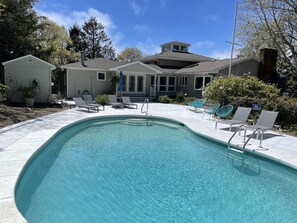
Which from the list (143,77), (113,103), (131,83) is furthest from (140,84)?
(113,103)

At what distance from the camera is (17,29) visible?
2000 centimetres

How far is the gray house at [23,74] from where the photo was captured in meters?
16.3

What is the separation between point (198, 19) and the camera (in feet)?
104

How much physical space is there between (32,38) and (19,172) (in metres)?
20.5

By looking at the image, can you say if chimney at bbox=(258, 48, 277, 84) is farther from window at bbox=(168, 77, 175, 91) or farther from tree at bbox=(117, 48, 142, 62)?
tree at bbox=(117, 48, 142, 62)

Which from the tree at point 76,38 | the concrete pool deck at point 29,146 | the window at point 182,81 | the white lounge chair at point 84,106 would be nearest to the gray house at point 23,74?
the white lounge chair at point 84,106

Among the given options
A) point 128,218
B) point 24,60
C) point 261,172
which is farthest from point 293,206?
point 24,60

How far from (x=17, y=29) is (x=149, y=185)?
66.7 feet


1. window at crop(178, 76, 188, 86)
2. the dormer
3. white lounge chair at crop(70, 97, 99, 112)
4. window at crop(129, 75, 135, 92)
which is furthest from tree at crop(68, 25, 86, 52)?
white lounge chair at crop(70, 97, 99, 112)

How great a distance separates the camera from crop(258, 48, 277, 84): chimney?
75.7 feet

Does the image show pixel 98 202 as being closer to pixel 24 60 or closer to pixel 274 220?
pixel 274 220

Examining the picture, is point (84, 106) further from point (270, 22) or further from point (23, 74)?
point (270, 22)

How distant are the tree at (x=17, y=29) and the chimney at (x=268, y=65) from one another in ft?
73.9

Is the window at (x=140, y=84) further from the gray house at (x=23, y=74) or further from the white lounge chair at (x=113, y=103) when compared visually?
the gray house at (x=23, y=74)
